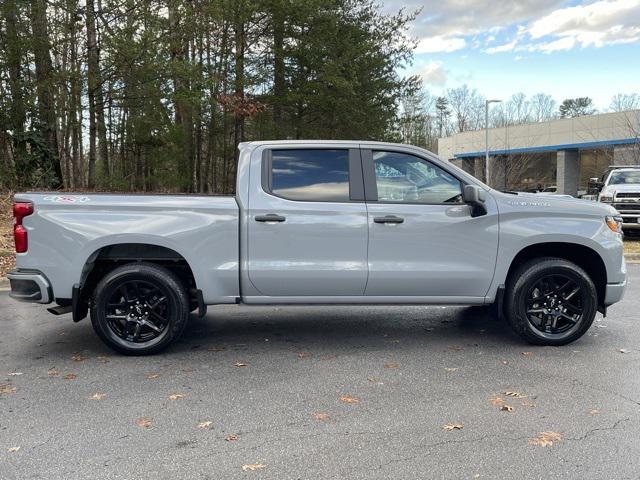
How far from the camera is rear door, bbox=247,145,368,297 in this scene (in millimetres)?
5035

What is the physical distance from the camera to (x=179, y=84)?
16.4 m

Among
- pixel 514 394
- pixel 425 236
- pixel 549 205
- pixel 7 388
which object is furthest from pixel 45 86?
pixel 514 394

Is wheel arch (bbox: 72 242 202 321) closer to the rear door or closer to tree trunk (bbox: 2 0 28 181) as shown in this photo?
the rear door

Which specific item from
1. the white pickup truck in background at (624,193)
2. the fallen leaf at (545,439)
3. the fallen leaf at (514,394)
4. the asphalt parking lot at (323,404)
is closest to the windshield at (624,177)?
the white pickup truck in background at (624,193)

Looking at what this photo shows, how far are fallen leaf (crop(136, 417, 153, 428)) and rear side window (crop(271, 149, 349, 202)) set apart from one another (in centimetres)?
230

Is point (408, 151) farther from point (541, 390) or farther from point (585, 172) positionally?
point (585, 172)

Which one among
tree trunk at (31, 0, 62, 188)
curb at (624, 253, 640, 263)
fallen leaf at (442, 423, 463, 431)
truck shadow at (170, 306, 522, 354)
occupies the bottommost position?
fallen leaf at (442, 423, 463, 431)

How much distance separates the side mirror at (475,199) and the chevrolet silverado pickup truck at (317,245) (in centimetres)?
1

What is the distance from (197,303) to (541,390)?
125 inches

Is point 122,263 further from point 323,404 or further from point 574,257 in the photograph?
point 574,257

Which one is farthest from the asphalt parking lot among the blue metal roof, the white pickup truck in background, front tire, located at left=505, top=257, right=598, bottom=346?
the blue metal roof

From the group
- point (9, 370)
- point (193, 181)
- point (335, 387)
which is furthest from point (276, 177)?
point (193, 181)

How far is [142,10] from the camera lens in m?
14.7

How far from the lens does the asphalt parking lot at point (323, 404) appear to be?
3.19m
